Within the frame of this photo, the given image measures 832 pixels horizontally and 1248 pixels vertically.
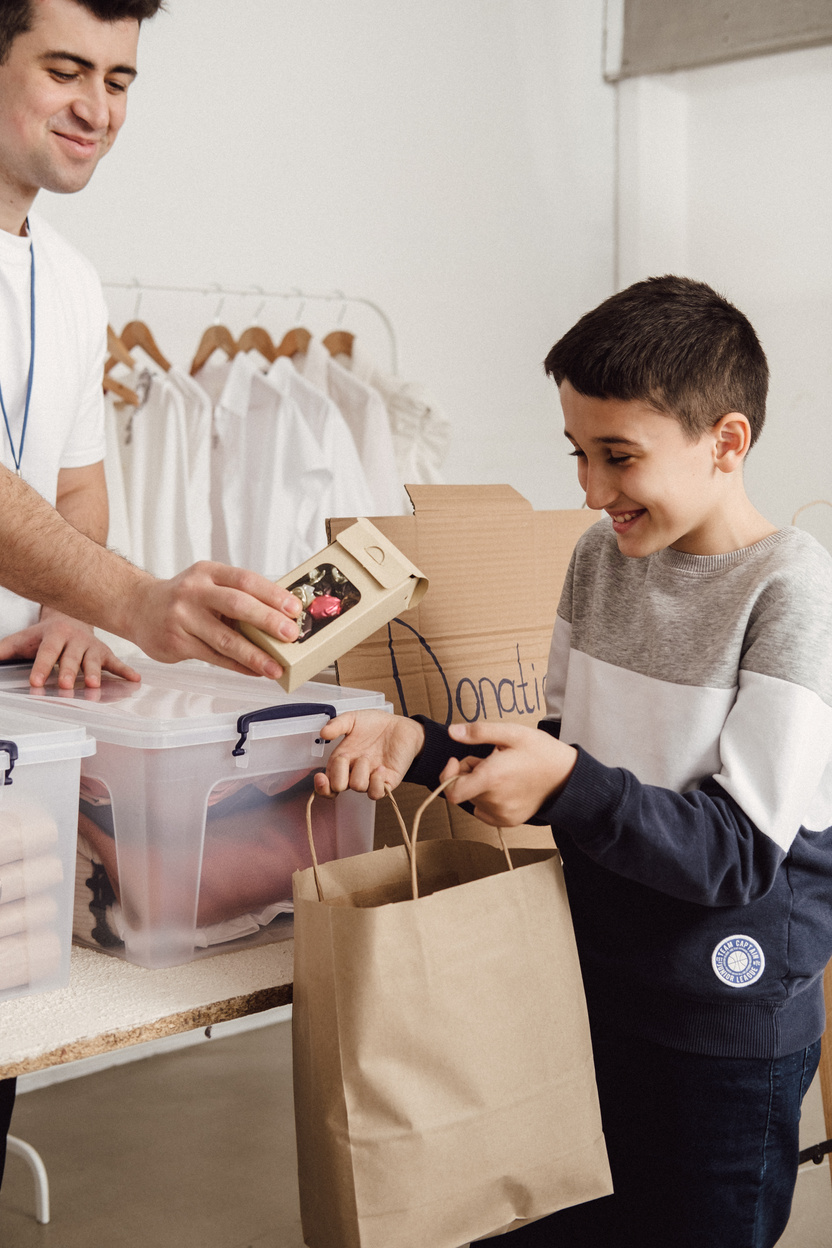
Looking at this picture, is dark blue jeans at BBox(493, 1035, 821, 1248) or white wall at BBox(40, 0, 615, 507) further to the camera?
white wall at BBox(40, 0, 615, 507)

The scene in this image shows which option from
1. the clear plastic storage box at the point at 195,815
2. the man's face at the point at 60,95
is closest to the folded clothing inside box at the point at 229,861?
the clear plastic storage box at the point at 195,815

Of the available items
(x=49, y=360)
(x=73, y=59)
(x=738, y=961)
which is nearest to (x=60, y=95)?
(x=73, y=59)

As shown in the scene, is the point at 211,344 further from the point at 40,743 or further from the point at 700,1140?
the point at 700,1140

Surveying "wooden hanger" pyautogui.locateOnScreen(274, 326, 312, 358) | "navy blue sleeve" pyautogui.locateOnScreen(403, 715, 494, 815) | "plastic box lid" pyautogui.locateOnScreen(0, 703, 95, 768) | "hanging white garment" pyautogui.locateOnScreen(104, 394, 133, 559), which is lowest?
"navy blue sleeve" pyautogui.locateOnScreen(403, 715, 494, 815)

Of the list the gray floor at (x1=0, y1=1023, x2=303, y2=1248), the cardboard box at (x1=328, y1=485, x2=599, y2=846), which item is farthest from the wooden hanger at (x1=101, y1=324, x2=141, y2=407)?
the gray floor at (x1=0, y1=1023, x2=303, y2=1248)

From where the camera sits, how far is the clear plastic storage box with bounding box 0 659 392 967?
0.97 metres

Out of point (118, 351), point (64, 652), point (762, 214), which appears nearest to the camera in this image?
point (64, 652)

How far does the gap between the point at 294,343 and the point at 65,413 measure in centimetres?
97

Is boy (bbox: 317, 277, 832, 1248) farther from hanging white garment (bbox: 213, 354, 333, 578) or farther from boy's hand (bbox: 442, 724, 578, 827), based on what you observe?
hanging white garment (bbox: 213, 354, 333, 578)

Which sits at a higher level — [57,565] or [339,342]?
[339,342]

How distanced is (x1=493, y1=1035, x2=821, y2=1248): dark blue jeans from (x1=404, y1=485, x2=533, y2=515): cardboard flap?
1.97 feet

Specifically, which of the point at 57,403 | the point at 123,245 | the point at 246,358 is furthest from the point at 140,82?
the point at 57,403

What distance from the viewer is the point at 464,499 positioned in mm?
1332

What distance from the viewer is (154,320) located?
2424 millimetres
